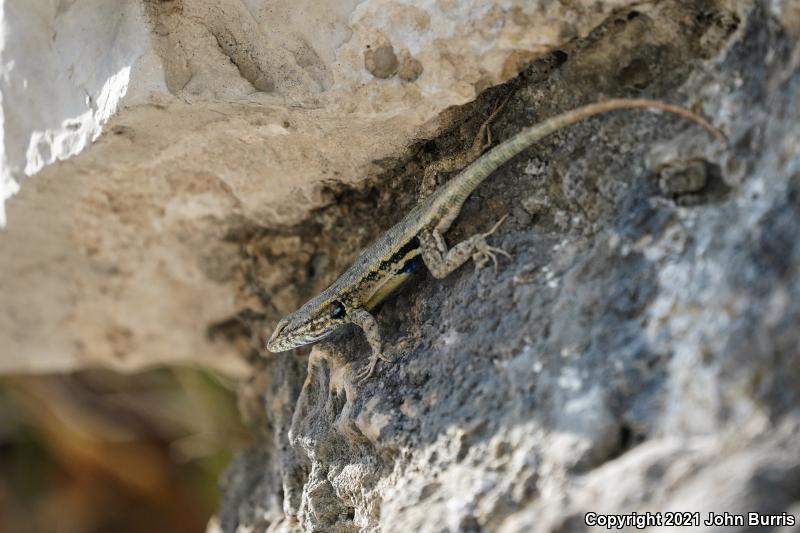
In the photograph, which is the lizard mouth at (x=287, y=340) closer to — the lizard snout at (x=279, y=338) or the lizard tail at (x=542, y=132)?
the lizard snout at (x=279, y=338)

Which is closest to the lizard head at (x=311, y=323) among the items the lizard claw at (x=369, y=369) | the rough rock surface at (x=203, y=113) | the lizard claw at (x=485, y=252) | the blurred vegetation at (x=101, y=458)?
the lizard claw at (x=369, y=369)

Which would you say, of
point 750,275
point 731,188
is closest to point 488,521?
point 750,275

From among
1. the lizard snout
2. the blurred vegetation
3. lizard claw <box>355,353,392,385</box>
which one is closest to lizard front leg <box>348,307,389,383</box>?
lizard claw <box>355,353,392,385</box>

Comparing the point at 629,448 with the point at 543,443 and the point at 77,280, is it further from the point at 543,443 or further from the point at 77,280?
the point at 77,280

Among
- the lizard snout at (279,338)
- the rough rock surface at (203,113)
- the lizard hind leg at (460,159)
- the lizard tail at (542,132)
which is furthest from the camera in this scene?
the lizard snout at (279,338)

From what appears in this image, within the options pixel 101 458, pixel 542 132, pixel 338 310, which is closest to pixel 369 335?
pixel 338 310
